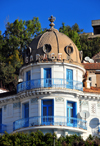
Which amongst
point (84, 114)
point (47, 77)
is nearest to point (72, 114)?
point (84, 114)

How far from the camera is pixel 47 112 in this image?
43094mm

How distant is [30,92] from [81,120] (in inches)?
208

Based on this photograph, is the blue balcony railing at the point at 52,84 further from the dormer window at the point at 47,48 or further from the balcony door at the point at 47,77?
the dormer window at the point at 47,48

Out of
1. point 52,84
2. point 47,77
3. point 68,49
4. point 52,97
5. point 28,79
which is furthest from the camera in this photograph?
point 28,79

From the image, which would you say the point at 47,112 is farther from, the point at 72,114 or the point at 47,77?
the point at 47,77

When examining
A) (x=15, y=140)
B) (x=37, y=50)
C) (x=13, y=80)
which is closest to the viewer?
(x=15, y=140)

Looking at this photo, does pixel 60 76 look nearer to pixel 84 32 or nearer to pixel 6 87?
pixel 6 87

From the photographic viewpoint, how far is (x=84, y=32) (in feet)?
279

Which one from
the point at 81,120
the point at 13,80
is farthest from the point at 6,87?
the point at 81,120

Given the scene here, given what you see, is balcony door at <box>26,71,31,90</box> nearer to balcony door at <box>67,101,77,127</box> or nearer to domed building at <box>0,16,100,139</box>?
domed building at <box>0,16,100,139</box>

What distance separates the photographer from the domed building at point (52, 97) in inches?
1682

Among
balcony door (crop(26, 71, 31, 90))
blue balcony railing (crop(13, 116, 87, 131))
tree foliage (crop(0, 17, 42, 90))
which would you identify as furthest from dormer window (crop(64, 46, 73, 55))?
tree foliage (crop(0, 17, 42, 90))

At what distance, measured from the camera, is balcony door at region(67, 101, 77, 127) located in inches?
1683

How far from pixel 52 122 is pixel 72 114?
263cm
